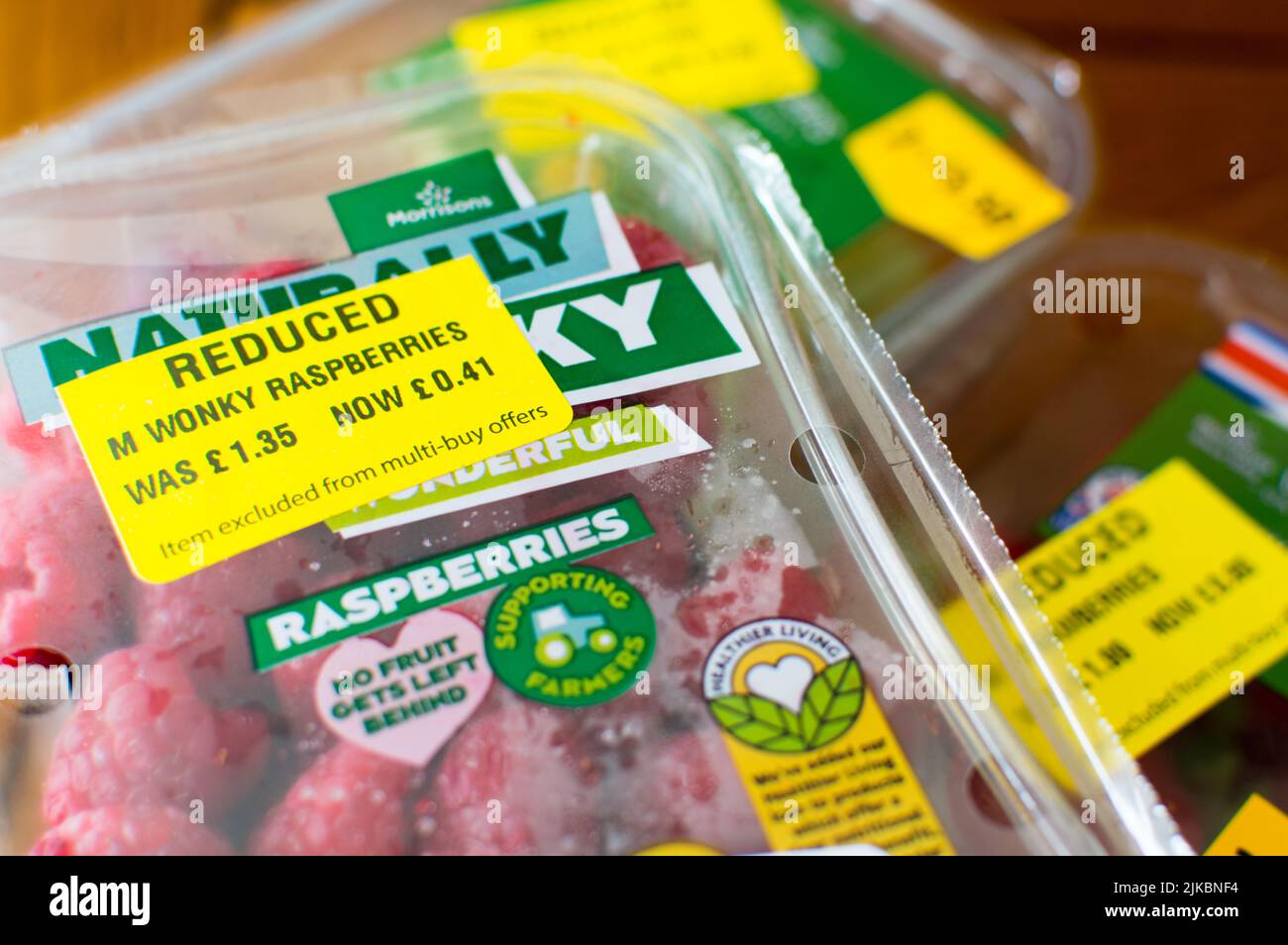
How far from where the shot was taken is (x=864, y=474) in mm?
591

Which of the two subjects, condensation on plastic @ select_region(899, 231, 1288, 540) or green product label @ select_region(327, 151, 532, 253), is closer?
green product label @ select_region(327, 151, 532, 253)

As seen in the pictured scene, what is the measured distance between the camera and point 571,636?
539 millimetres

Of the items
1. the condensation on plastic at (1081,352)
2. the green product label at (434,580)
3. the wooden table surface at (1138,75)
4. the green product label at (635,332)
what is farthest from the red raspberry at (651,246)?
the wooden table surface at (1138,75)

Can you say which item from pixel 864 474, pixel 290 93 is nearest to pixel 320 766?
pixel 864 474

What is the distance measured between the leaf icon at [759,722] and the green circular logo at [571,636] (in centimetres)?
4

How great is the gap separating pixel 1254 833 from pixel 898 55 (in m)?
0.67

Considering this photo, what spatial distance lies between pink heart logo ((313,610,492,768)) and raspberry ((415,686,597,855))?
0.01 metres

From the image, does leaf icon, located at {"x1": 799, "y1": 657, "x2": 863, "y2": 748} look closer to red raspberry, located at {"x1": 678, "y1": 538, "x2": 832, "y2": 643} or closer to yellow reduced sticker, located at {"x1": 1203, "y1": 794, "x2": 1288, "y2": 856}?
red raspberry, located at {"x1": 678, "y1": 538, "x2": 832, "y2": 643}

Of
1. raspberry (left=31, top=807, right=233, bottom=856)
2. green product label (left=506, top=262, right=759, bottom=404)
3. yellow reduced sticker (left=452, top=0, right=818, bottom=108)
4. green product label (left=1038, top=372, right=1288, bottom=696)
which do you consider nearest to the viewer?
raspberry (left=31, top=807, right=233, bottom=856)

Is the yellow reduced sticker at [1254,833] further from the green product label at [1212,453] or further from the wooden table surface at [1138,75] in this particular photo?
the wooden table surface at [1138,75]

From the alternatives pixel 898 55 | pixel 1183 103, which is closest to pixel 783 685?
pixel 898 55

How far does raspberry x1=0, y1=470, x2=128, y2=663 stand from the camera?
54cm

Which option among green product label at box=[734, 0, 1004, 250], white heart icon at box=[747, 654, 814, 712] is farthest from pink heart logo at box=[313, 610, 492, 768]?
green product label at box=[734, 0, 1004, 250]

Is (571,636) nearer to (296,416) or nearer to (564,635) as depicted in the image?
(564,635)
